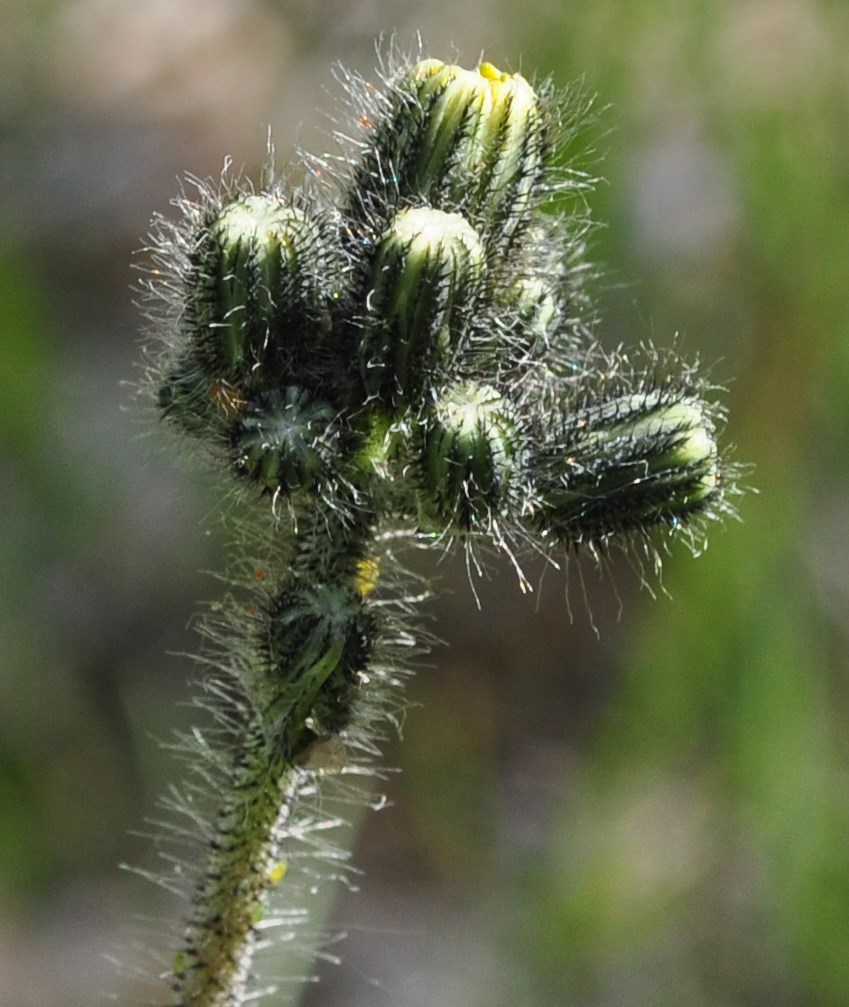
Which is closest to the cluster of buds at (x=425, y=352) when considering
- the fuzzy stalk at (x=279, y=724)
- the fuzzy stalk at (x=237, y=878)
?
the fuzzy stalk at (x=279, y=724)

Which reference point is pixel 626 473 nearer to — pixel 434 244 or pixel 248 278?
pixel 434 244

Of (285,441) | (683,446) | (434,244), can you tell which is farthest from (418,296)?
(683,446)

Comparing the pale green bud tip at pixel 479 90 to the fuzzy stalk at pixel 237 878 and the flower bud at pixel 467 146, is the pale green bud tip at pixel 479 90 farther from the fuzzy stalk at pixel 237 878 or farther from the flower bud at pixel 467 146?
the fuzzy stalk at pixel 237 878

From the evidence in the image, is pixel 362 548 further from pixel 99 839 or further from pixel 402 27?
pixel 402 27

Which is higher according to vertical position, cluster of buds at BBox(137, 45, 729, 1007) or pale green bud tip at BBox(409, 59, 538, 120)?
pale green bud tip at BBox(409, 59, 538, 120)

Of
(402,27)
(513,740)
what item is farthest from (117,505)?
(402,27)

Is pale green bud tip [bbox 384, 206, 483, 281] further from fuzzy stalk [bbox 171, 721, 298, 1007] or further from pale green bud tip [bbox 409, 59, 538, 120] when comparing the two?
fuzzy stalk [bbox 171, 721, 298, 1007]

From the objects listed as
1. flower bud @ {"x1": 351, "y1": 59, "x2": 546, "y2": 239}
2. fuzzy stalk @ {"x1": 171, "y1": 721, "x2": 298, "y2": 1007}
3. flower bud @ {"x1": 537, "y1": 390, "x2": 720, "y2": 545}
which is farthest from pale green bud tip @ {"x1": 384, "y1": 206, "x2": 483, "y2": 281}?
fuzzy stalk @ {"x1": 171, "y1": 721, "x2": 298, "y2": 1007}
